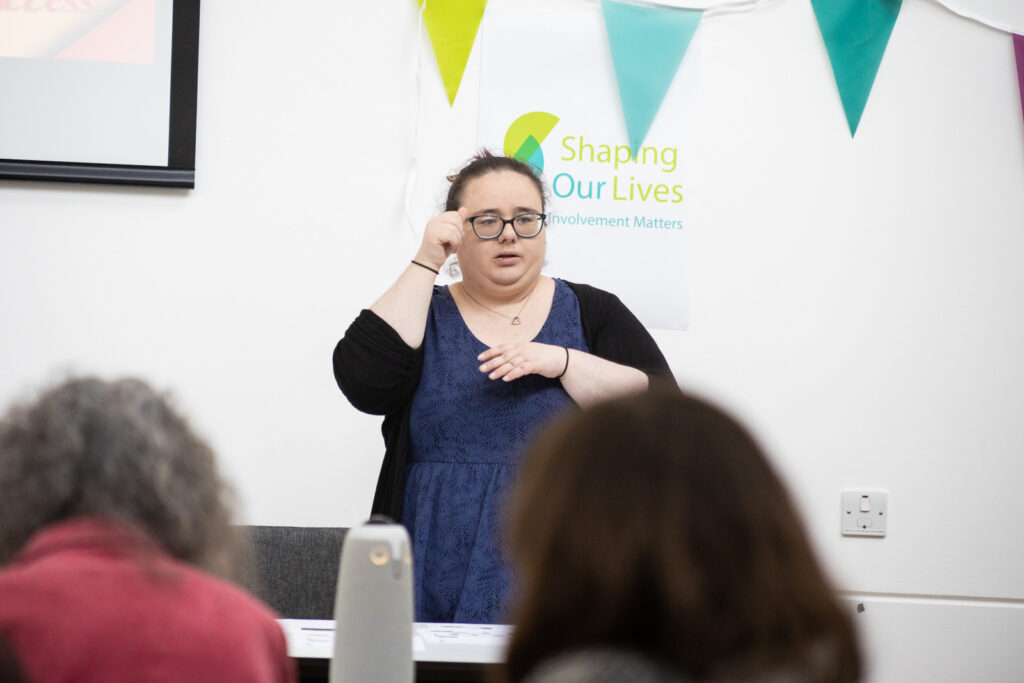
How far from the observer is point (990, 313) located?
279 cm

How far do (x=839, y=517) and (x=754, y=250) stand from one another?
73cm

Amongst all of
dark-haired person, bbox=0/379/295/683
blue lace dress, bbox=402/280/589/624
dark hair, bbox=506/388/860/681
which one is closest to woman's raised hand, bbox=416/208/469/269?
blue lace dress, bbox=402/280/589/624

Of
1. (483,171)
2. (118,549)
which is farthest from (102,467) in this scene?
(483,171)

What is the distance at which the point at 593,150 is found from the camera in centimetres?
267

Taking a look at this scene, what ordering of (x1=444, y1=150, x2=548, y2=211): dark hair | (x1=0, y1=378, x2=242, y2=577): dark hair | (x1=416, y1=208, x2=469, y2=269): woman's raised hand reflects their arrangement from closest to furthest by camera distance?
1. (x1=0, y1=378, x2=242, y2=577): dark hair
2. (x1=416, y1=208, x2=469, y2=269): woman's raised hand
3. (x1=444, y1=150, x2=548, y2=211): dark hair

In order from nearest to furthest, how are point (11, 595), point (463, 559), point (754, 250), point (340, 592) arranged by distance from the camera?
point (11, 595) < point (340, 592) < point (463, 559) < point (754, 250)

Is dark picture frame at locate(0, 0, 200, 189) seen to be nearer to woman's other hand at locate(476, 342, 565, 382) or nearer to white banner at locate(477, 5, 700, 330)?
white banner at locate(477, 5, 700, 330)

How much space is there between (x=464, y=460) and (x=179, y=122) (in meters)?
1.20

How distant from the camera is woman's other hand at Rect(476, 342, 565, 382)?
72.6 inches

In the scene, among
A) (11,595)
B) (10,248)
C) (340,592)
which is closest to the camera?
(11,595)

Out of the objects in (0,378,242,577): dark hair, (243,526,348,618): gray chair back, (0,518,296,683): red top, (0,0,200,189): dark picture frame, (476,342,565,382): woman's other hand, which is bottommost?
(243,526,348,618): gray chair back

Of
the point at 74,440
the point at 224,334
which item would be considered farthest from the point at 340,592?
the point at 224,334

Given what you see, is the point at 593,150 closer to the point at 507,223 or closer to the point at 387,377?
the point at 507,223

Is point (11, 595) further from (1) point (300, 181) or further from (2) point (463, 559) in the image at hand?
(1) point (300, 181)
